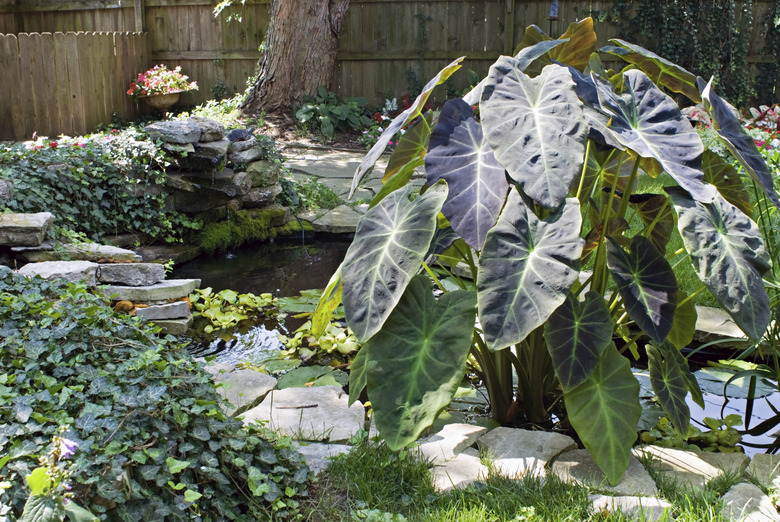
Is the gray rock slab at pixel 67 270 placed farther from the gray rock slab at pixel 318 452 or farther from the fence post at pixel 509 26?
the fence post at pixel 509 26

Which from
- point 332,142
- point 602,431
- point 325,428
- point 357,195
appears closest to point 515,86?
point 602,431

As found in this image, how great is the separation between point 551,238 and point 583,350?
1.14 ft

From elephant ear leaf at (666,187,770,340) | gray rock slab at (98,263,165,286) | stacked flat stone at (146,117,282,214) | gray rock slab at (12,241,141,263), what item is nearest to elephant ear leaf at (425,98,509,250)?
elephant ear leaf at (666,187,770,340)

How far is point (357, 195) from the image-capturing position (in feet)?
20.9

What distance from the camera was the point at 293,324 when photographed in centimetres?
398

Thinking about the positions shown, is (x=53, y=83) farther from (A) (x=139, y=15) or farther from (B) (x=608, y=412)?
(B) (x=608, y=412)

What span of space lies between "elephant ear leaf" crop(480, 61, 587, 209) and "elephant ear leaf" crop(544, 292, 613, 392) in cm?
36

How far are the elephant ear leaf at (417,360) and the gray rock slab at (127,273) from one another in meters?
2.25

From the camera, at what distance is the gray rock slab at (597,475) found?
1.98 m

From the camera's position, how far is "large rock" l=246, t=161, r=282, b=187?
18.6 feet

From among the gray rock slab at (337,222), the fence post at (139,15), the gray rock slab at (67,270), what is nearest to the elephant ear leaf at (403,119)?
the gray rock slab at (67,270)

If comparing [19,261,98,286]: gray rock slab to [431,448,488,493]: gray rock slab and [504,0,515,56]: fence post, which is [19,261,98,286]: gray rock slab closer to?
[431,448,488,493]: gray rock slab

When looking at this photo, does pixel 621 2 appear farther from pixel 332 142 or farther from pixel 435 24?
pixel 332 142

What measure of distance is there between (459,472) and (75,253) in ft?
9.35
